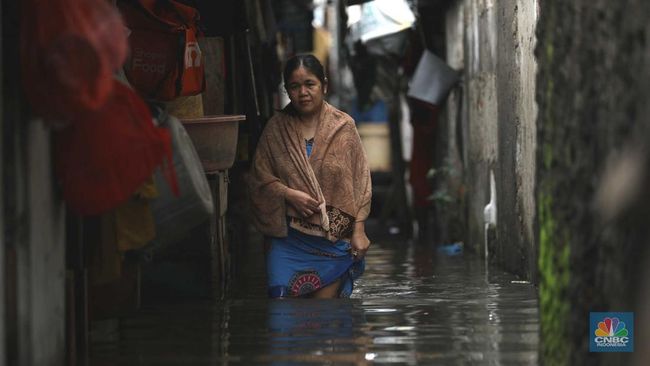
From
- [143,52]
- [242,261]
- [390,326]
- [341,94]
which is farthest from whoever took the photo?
[341,94]

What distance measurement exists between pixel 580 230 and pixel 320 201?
326 centimetres

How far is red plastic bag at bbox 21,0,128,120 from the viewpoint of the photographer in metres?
4.58

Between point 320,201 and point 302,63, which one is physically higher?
point 302,63

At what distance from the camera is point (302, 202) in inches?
292

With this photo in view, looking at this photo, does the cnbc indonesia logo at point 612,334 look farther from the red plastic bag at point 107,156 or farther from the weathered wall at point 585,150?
the red plastic bag at point 107,156

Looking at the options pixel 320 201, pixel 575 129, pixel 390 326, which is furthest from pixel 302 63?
pixel 575 129

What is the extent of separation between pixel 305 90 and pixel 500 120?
12.4 ft

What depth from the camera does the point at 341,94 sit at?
3256 centimetres

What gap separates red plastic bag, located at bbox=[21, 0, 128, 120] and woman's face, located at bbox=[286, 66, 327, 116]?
281 cm

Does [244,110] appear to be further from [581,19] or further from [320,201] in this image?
[581,19]

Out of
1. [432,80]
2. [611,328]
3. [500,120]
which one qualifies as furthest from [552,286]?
[432,80]

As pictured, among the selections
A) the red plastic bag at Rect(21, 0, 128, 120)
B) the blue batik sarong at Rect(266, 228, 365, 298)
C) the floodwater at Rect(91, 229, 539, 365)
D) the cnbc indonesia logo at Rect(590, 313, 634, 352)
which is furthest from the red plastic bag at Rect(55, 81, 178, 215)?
the blue batik sarong at Rect(266, 228, 365, 298)

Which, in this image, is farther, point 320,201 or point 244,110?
point 244,110

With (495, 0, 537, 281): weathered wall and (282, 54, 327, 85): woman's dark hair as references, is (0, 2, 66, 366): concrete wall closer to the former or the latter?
(282, 54, 327, 85): woman's dark hair
